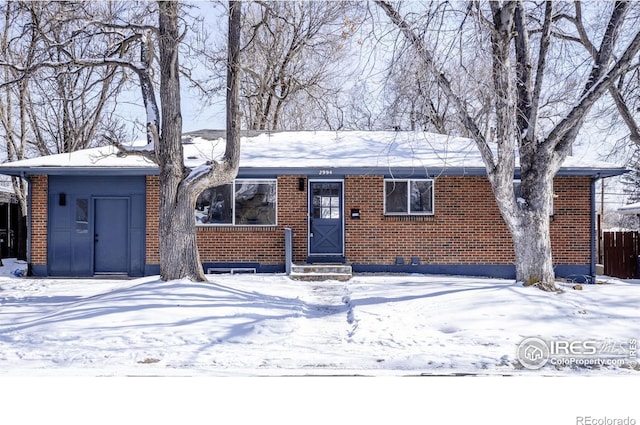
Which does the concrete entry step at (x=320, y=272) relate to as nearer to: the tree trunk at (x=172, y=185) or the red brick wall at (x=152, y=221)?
the tree trunk at (x=172, y=185)

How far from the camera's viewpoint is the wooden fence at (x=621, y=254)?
60.1 feet

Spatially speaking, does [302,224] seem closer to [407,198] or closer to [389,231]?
[389,231]

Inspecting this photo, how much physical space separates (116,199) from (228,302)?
6910 millimetres

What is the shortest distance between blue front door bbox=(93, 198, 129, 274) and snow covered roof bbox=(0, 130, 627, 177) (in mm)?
1036

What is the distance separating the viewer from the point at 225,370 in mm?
5457

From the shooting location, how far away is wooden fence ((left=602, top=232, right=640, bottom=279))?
18.3 meters

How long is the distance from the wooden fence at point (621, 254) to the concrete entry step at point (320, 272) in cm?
1196

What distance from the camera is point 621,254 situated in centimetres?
1852

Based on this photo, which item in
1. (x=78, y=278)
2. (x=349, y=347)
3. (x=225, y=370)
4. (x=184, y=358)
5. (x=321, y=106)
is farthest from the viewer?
(x=78, y=278)

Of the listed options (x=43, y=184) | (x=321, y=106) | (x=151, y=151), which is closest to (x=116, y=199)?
(x=43, y=184)

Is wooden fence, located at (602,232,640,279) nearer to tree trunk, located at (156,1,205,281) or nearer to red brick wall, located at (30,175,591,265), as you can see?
red brick wall, located at (30,175,591,265)

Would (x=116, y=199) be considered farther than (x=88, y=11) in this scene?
Yes

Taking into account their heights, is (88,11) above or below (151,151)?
above

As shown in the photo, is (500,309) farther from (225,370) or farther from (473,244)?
(473,244)
